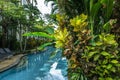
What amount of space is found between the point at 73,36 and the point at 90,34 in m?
0.38

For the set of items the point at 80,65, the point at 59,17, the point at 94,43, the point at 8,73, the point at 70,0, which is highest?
the point at 70,0

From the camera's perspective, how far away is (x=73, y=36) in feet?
19.2

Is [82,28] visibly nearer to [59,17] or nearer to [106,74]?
[59,17]

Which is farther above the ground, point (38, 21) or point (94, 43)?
point (38, 21)

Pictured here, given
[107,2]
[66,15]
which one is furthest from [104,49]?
[66,15]

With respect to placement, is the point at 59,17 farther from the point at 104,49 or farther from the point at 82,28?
the point at 104,49

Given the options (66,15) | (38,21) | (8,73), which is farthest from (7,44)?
(66,15)

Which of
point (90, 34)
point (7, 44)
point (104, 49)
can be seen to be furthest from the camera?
point (7, 44)

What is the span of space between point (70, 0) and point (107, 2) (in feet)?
3.74

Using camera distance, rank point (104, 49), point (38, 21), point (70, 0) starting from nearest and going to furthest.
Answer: point (104, 49) < point (70, 0) < point (38, 21)

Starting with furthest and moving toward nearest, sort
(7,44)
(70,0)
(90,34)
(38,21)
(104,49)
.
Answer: (38,21)
(7,44)
(70,0)
(90,34)
(104,49)

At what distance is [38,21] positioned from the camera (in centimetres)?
2739

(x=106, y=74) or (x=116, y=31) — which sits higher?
(x=116, y=31)

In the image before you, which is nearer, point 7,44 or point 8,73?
point 8,73
